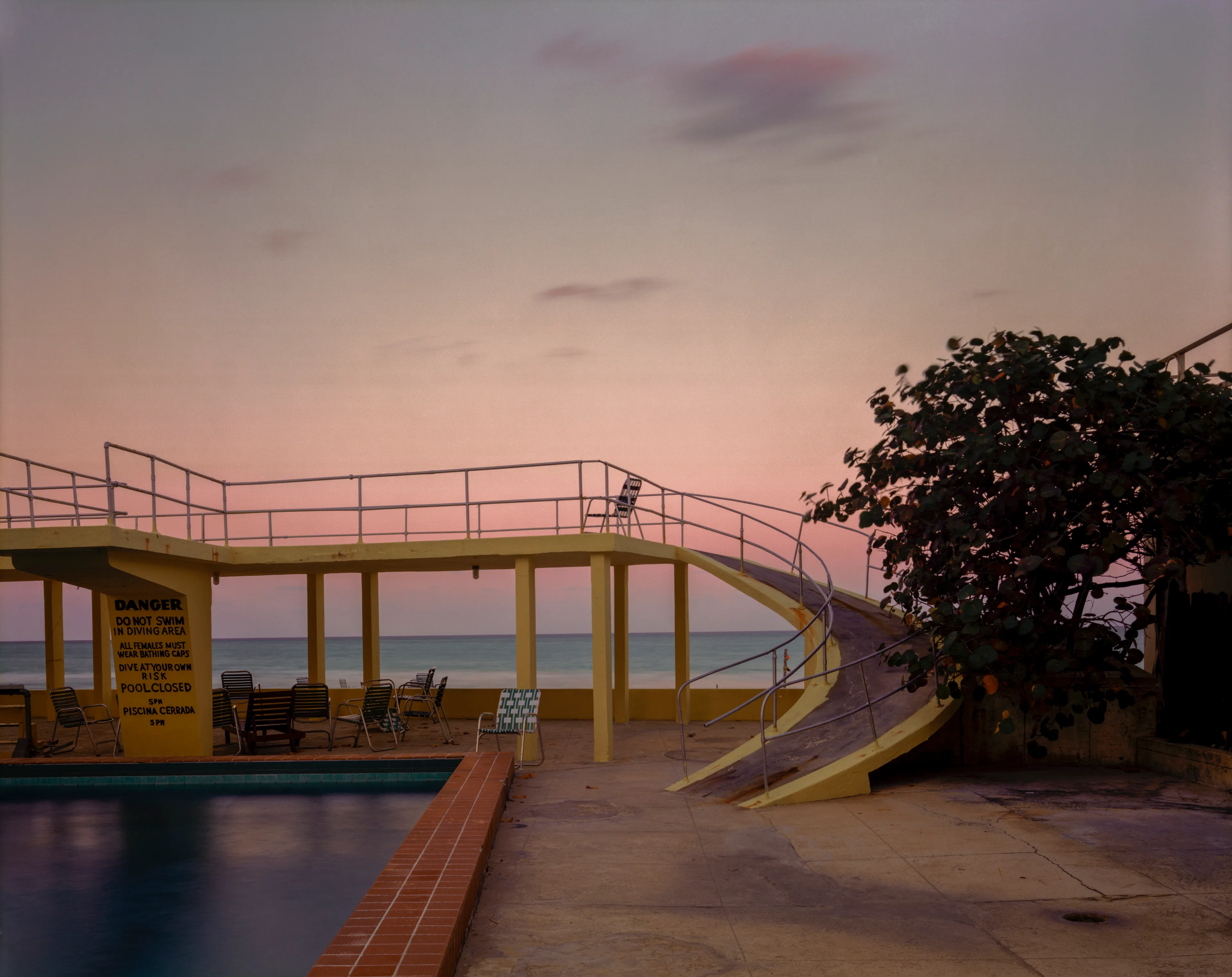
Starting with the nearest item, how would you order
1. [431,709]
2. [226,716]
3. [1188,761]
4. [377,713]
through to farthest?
[1188,761]
[377,713]
[226,716]
[431,709]

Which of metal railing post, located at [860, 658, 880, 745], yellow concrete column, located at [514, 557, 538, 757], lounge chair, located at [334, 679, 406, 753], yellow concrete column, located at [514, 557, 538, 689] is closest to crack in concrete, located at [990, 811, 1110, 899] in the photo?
metal railing post, located at [860, 658, 880, 745]

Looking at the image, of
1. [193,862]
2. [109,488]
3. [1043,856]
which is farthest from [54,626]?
[1043,856]

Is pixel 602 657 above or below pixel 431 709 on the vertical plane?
above

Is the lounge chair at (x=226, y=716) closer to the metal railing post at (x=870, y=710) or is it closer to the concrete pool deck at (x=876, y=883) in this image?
the concrete pool deck at (x=876, y=883)

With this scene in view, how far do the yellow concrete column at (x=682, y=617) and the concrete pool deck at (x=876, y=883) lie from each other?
6835 millimetres

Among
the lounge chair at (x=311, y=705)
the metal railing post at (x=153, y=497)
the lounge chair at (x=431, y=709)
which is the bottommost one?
the lounge chair at (x=431, y=709)

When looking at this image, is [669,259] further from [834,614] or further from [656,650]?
[656,650]

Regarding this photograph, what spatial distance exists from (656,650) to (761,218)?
56.2 meters

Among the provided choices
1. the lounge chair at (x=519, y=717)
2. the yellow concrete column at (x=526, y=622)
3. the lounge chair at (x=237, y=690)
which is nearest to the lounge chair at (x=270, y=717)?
the lounge chair at (x=237, y=690)

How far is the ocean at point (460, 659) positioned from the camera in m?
52.0

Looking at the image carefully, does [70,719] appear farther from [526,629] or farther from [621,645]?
[621,645]

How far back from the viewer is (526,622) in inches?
467

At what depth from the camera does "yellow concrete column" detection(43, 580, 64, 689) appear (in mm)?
17406

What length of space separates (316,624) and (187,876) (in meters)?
9.99
